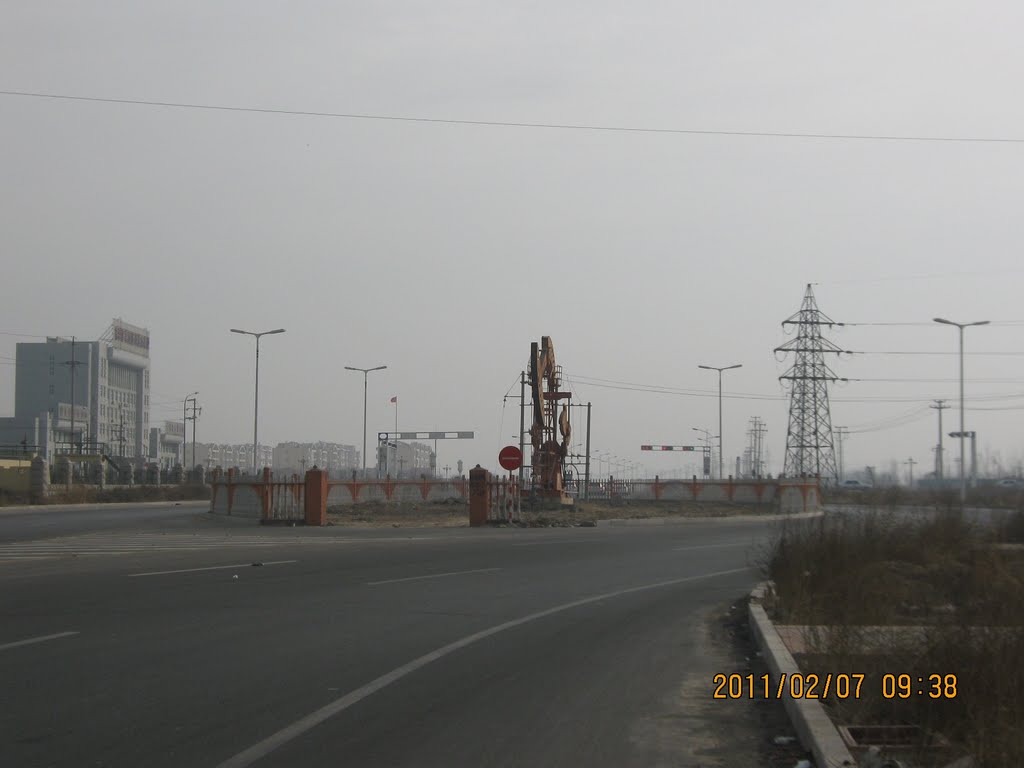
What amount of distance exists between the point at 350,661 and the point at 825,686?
4462mm

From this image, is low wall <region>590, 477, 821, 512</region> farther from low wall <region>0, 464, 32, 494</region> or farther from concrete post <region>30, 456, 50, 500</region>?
low wall <region>0, 464, 32, 494</region>

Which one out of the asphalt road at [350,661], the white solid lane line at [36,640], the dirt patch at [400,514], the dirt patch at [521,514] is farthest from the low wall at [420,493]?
the white solid lane line at [36,640]

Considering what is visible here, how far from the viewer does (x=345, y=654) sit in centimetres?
1023

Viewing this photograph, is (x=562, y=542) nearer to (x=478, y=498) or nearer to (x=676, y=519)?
(x=478, y=498)

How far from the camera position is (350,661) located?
9875 millimetres

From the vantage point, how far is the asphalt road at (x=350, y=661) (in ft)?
22.7

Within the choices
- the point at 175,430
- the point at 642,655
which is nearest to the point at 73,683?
the point at 642,655

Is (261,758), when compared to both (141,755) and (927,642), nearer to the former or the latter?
(141,755)

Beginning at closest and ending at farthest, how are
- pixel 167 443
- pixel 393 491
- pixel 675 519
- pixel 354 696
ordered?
pixel 354 696
pixel 675 519
pixel 393 491
pixel 167 443

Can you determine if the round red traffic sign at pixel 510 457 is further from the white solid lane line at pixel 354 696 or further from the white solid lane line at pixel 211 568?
the white solid lane line at pixel 354 696

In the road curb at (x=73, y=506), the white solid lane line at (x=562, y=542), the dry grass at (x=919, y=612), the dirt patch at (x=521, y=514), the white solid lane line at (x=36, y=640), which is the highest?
the dry grass at (x=919, y=612)

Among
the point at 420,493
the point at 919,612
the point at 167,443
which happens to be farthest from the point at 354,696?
the point at 167,443

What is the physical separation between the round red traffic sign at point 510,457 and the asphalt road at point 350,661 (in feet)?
57.3

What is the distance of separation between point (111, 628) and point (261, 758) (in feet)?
19.3
